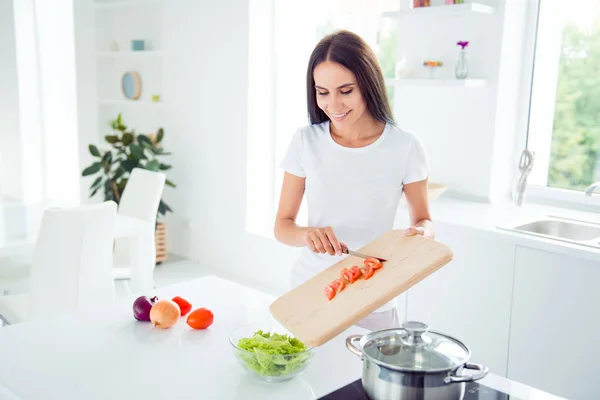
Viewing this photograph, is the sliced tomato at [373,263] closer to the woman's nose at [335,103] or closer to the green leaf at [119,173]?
the woman's nose at [335,103]

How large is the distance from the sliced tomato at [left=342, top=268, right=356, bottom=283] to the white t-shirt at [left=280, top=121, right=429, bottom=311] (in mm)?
341

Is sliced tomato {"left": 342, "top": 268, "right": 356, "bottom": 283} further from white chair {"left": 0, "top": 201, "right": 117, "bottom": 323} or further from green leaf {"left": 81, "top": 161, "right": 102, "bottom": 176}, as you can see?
green leaf {"left": 81, "top": 161, "right": 102, "bottom": 176}

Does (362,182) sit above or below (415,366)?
above

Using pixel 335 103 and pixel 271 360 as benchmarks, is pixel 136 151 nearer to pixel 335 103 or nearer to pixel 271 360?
pixel 335 103

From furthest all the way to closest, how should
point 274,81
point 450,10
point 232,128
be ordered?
point 232,128
point 274,81
point 450,10

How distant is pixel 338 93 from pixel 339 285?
0.56m

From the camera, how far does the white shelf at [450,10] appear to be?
283 cm

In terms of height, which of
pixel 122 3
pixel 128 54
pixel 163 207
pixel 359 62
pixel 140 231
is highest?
pixel 122 3

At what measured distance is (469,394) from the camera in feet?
3.76

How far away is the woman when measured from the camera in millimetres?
1655

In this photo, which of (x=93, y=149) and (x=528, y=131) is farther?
(x=93, y=149)

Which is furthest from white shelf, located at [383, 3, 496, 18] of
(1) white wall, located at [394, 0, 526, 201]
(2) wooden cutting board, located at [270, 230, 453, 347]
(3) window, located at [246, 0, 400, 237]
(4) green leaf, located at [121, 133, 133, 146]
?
(4) green leaf, located at [121, 133, 133, 146]

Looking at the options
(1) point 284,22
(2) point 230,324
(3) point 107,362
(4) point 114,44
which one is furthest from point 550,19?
(4) point 114,44

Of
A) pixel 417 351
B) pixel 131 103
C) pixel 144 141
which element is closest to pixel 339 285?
pixel 417 351
